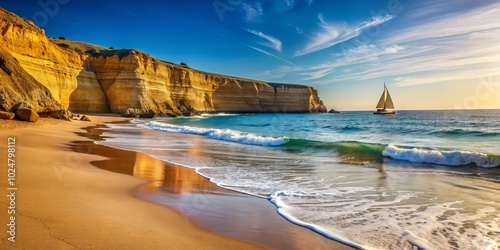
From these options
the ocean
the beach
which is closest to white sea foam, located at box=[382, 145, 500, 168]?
the ocean

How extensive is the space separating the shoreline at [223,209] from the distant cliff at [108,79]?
14.1m

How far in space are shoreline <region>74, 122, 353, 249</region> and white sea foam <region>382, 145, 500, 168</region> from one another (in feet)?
26.1

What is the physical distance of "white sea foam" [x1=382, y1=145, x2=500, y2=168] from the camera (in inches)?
369

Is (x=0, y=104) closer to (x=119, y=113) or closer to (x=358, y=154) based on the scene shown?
(x=358, y=154)

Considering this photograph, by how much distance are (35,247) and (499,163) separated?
11.6 meters

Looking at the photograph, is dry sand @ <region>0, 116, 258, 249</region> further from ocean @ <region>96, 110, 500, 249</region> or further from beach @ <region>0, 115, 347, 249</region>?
ocean @ <region>96, 110, 500, 249</region>

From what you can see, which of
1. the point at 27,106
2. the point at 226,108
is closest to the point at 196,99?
the point at 226,108

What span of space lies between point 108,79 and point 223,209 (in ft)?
163

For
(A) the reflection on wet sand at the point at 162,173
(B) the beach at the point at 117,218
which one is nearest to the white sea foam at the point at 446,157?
(A) the reflection on wet sand at the point at 162,173

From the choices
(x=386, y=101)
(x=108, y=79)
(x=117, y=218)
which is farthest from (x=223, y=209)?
(x=386, y=101)

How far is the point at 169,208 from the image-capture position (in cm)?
410

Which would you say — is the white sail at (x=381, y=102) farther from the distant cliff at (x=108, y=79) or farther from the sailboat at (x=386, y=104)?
the distant cliff at (x=108, y=79)

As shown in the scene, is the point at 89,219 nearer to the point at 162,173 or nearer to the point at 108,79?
the point at 162,173

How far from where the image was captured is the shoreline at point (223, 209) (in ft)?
10.9
